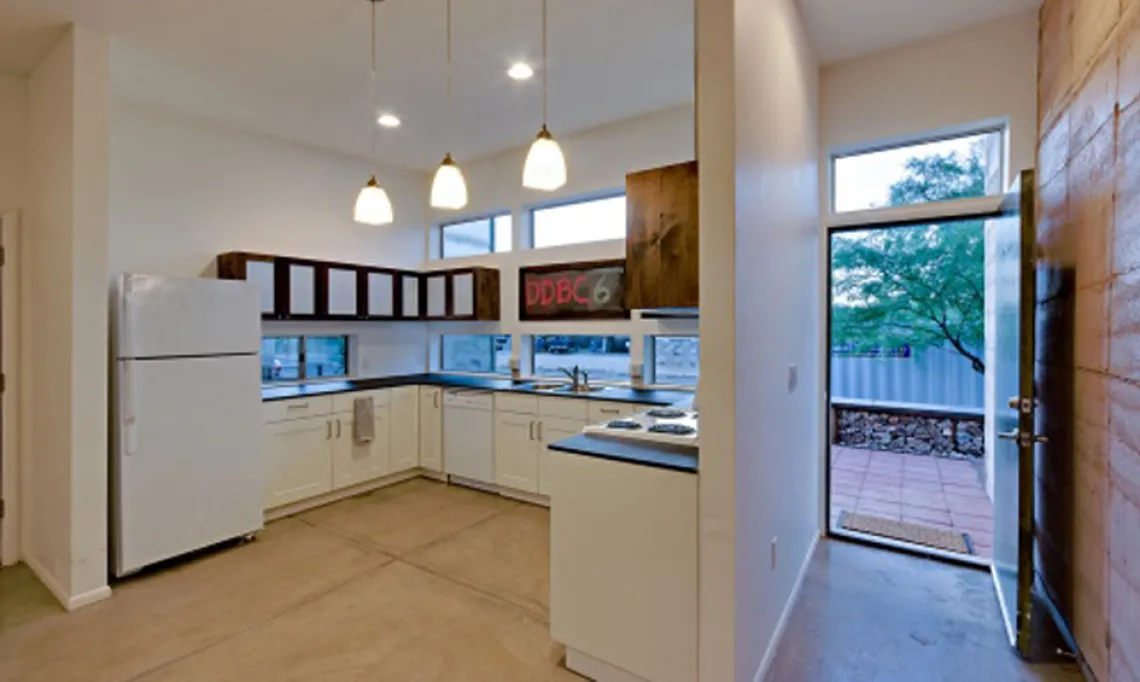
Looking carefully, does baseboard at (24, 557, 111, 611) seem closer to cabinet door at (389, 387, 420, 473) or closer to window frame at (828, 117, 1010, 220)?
cabinet door at (389, 387, 420, 473)

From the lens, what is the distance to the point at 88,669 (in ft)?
7.16

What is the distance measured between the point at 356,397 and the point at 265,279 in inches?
45.7

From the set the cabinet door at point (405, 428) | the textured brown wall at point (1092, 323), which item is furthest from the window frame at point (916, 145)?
the cabinet door at point (405, 428)

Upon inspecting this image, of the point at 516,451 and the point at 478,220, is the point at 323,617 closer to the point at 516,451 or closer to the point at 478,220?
the point at 516,451

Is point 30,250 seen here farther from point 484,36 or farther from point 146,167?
point 484,36

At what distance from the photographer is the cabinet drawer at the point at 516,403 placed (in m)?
4.20

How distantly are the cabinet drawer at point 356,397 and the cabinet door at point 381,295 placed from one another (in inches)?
31.7

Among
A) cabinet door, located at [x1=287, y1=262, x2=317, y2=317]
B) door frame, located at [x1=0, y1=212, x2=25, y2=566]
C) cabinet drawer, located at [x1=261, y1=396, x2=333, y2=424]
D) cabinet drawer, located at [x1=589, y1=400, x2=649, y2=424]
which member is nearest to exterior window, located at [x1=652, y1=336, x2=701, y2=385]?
cabinet drawer, located at [x1=589, y1=400, x2=649, y2=424]

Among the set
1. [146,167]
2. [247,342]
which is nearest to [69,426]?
[247,342]

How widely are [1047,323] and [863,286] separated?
374 cm

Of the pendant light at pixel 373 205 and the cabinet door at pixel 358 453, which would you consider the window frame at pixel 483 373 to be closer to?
the cabinet door at pixel 358 453

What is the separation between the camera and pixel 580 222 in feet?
15.6

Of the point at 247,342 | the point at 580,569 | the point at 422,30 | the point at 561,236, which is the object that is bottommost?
the point at 580,569

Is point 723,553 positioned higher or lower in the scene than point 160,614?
higher
